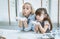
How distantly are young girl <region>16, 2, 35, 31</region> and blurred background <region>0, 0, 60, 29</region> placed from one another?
0.12ft

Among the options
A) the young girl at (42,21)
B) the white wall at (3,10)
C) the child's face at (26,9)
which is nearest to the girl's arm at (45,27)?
Answer: the young girl at (42,21)

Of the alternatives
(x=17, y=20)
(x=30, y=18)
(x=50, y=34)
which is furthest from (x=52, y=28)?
(x=17, y=20)

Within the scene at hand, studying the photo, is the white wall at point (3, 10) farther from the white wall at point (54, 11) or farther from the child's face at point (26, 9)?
the white wall at point (54, 11)

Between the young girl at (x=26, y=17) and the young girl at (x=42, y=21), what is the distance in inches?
2.1

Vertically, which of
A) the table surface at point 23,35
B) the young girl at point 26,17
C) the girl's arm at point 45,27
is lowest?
the table surface at point 23,35

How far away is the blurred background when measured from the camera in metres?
1.07

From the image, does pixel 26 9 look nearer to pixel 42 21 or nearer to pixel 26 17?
pixel 26 17

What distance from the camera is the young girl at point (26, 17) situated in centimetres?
106

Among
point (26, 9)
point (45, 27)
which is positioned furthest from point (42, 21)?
point (26, 9)

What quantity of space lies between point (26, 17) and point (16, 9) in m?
0.11

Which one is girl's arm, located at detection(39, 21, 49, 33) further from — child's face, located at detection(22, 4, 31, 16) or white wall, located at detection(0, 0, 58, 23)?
child's face, located at detection(22, 4, 31, 16)

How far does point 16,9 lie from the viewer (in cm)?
108

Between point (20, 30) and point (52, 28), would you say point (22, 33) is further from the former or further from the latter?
point (52, 28)

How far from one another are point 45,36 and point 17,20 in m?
0.28
